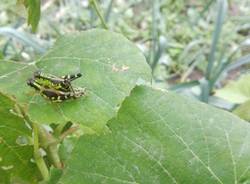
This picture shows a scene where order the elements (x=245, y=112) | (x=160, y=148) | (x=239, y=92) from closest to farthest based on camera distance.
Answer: (x=160, y=148)
(x=245, y=112)
(x=239, y=92)

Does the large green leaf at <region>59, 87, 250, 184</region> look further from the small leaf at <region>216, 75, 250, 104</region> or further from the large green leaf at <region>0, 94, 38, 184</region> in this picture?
the small leaf at <region>216, 75, 250, 104</region>

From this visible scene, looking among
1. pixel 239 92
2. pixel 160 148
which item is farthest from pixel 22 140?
pixel 239 92

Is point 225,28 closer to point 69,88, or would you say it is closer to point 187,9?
point 187,9

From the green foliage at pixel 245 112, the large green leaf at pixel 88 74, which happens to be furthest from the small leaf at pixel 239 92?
the large green leaf at pixel 88 74

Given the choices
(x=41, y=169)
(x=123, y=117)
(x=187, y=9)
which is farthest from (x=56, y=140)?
(x=187, y=9)

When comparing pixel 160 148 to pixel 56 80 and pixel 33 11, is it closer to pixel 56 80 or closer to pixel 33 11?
pixel 56 80

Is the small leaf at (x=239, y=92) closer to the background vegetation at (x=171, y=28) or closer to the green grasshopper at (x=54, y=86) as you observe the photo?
the green grasshopper at (x=54, y=86)

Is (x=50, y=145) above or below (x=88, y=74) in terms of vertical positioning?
below
